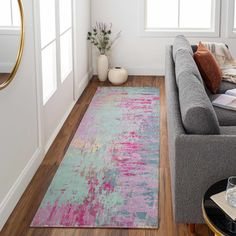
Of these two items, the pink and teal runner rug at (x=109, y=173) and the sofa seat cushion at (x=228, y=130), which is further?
the sofa seat cushion at (x=228, y=130)

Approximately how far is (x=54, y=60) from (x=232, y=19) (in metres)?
A: 2.76

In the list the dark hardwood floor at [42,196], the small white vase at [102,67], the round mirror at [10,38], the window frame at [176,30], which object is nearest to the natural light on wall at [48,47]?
the dark hardwood floor at [42,196]

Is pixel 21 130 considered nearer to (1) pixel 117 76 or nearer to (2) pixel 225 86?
(2) pixel 225 86

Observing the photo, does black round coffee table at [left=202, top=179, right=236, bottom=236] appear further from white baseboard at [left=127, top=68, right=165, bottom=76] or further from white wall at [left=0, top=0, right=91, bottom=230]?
white baseboard at [left=127, top=68, right=165, bottom=76]

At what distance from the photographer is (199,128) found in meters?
3.09

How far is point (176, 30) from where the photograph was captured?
7062mm

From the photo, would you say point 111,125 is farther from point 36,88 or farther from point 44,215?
point 44,215

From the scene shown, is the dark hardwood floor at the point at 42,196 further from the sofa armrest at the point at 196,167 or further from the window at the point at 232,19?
the window at the point at 232,19

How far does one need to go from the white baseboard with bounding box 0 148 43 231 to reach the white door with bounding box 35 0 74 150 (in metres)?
0.30

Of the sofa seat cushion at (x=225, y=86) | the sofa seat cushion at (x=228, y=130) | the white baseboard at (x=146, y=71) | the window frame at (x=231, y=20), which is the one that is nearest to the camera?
the sofa seat cushion at (x=228, y=130)

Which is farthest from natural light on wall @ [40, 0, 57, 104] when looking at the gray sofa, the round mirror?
the gray sofa

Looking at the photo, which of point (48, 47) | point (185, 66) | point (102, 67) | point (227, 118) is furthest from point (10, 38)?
point (102, 67)

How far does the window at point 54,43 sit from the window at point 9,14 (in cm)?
96

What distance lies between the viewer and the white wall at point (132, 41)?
22.9ft
